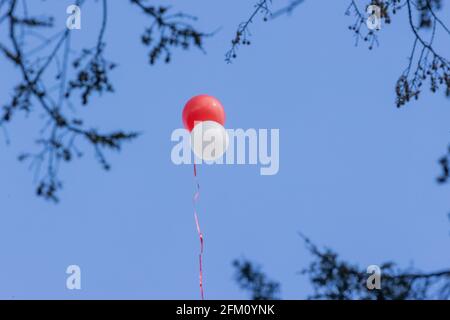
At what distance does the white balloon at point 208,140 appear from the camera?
5203mm

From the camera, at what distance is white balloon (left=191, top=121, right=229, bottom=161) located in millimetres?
5203

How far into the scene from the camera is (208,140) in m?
5.20

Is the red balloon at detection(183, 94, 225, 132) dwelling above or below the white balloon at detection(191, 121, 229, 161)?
above

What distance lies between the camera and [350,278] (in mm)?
4684

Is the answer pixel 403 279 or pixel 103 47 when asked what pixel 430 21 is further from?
pixel 103 47

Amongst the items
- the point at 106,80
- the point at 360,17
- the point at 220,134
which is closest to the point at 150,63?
the point at 106,80

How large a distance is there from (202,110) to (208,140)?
23 centimetres

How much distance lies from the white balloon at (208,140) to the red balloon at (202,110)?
1.9 inches

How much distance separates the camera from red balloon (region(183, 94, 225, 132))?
207 inches

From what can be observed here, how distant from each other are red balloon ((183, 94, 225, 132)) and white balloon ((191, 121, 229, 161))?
48mm

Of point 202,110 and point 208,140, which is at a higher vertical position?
point 202,110
